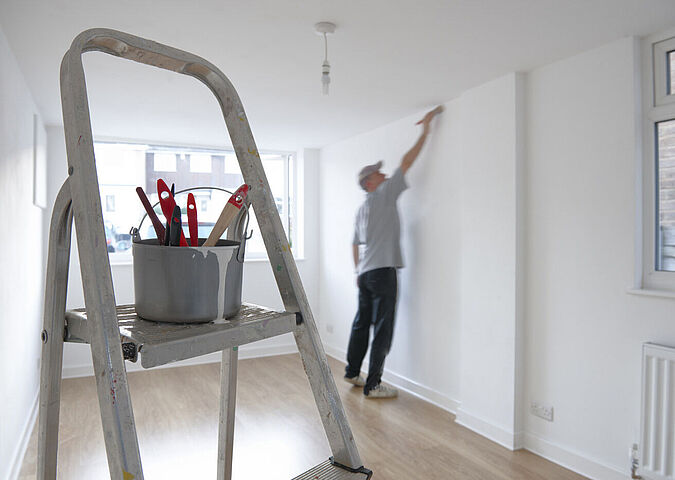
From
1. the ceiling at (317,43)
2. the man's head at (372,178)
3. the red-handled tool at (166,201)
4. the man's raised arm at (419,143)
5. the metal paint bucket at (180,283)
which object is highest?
the ceiling at (317,43)

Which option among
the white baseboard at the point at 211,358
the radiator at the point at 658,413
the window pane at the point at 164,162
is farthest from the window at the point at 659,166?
the window pane at the point at 164,162

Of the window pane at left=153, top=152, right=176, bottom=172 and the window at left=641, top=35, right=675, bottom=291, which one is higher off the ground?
the window pane at left=153, top=152, right=176, bottom=172

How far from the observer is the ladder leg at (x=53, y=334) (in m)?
0.82

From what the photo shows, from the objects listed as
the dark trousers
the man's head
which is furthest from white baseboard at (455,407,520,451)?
the man's head

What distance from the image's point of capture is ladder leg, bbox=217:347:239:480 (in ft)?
3.73

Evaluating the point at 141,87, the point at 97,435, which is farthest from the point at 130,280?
the point at 141,87

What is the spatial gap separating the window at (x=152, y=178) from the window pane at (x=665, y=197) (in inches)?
131

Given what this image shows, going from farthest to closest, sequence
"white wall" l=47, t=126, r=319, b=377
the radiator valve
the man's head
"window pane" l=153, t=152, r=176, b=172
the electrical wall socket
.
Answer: "window pane" l=153, t=152, r=176, b=172, "white wall" l=47, t=126, r=319, b=377, the man's head, the electrical wall socket, the radiator valve

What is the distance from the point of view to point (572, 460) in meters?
2.67

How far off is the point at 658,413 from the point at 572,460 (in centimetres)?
62

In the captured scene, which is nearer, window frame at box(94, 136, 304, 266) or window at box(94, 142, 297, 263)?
window at box(94, 142, 297, 263)

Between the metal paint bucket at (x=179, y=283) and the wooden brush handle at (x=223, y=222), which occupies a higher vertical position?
the wooden brush handle at (x=223, y=222)

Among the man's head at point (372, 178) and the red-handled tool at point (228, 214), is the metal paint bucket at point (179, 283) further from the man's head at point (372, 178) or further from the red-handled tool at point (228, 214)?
the man's head at point (372, 178)

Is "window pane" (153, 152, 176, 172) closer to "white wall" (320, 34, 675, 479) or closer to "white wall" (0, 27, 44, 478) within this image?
"white wall" (0, 27, 44, 478)
